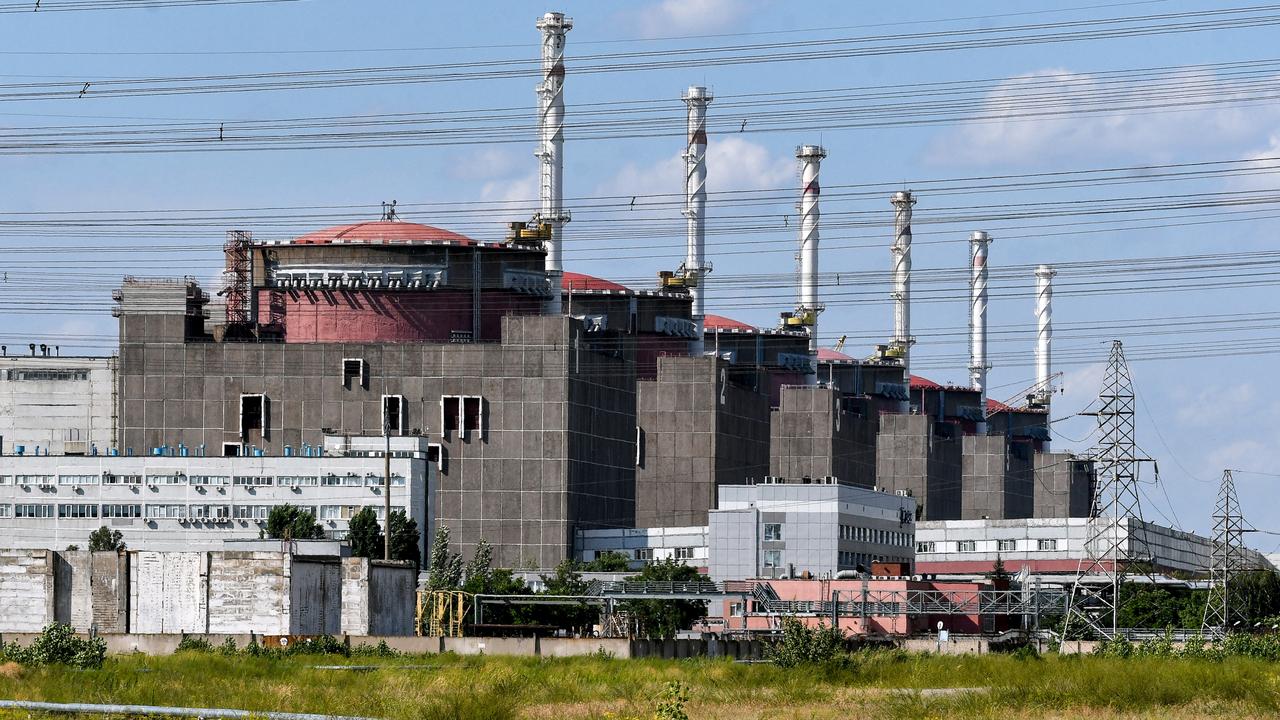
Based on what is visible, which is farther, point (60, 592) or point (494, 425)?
point (494, 425)

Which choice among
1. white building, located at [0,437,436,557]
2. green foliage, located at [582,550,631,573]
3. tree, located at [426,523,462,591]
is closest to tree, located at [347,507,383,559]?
tree, located at [426,523,462,591]

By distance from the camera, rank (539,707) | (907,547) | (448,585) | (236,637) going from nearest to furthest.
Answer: (539,707) → (236,637) → (448,585) → (907,547)

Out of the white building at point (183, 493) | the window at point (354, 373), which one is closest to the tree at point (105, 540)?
the white building at point (183, 493)

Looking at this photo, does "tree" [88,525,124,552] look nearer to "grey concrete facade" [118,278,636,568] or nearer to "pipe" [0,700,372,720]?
"grey concrete facade" [118,278,636,568]

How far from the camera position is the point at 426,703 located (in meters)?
49.2

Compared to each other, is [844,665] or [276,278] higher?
[276,278]

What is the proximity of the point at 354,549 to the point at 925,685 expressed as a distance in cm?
7035

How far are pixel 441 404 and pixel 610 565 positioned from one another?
18460mm

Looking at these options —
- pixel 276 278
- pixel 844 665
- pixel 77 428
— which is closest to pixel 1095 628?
pixel 844 665

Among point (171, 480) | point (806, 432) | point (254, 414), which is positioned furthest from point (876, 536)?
point (171, 480)

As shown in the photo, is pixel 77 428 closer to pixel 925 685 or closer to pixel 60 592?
pixel 60 592

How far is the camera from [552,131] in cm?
16888

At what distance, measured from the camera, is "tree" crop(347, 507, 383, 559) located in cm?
13525

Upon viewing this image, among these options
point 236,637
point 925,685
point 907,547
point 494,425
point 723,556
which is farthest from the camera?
point 907,547
